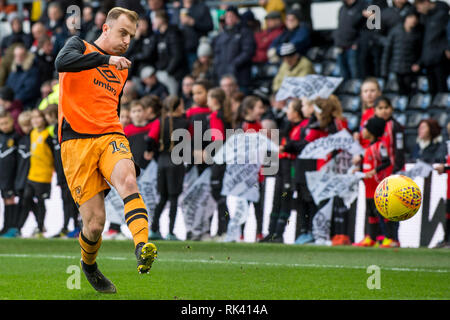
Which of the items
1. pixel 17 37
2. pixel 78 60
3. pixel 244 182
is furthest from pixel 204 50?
pixel 78 60

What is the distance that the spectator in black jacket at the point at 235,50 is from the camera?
1747 centimetres

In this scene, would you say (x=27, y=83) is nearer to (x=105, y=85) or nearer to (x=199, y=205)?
(x=199, y=205)

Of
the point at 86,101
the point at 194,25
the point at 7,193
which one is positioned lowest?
the point at 7,193

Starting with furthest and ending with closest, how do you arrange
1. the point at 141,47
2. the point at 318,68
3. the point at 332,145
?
the point at 141,47 → the point at 318,68 → the point at 332,145

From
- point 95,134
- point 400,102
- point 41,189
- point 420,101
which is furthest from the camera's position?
point 400,102

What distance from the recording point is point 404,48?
15.9 metres

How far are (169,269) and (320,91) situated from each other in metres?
5.30

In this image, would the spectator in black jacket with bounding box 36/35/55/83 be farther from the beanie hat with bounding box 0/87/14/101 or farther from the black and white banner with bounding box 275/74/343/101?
the black and white banner with bounding box 275/74/343/101

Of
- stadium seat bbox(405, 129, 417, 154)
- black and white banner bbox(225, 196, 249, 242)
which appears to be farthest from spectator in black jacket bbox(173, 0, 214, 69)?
black and white banner bbox(225, 196, 249, 242)

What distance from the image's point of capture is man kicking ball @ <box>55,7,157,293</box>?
23.3 feet

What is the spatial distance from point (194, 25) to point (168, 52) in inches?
30.9

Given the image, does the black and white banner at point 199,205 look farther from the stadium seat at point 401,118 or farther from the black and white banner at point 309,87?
the stadium seat at point 401,118

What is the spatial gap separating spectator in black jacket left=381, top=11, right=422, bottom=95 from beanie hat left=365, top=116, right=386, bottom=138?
3.23 metres

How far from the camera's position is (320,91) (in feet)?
45.9
